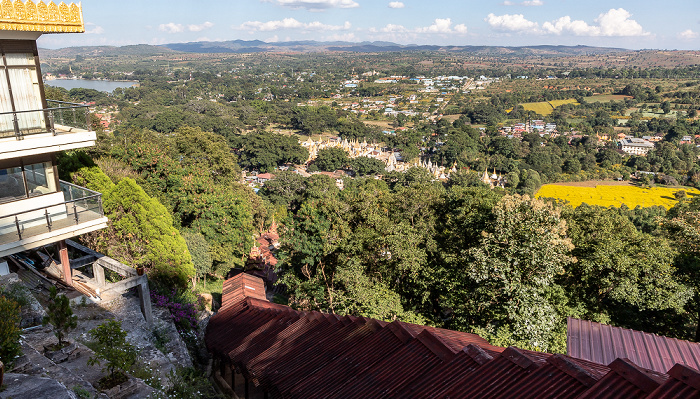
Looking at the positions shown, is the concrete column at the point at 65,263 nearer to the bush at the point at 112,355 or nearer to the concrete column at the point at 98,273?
the concrete column at the point at 98,273

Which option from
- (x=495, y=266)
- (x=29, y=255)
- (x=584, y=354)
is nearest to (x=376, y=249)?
(x=495, y=266)

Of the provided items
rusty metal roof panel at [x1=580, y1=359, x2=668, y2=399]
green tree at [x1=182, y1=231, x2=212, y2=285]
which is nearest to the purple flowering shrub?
green tree at [x1=182, y1=231, x2=212, y2=285]

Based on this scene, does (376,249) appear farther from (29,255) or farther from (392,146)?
(392,146)

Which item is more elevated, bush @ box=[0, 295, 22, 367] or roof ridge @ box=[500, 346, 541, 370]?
bush @ box=[0, 295, 22, 367]

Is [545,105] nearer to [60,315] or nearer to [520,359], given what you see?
[520,359]

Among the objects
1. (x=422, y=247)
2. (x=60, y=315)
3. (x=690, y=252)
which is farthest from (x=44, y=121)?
(x=690, y=252)

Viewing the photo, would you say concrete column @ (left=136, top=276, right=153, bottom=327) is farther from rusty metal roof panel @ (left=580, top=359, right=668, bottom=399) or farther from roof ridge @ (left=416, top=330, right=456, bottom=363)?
rusty metal roof panel @ (left=580, top=359, right=668, bottom=399)
